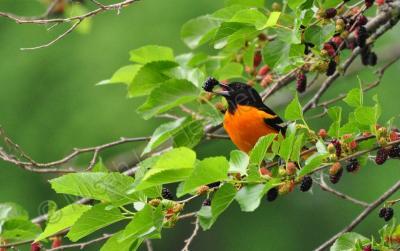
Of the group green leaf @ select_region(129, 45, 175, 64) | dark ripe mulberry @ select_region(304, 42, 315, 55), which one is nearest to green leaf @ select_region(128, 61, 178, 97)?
green leaf @ select_region(129, 45, 175, 64)

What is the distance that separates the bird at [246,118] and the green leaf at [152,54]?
39cm

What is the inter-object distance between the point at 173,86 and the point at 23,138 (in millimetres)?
10906

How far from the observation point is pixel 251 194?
9.39 feet

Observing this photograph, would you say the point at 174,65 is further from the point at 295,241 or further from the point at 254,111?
the point at 295,241

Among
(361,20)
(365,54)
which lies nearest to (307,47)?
(361,20)

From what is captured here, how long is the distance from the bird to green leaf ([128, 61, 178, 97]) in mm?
480

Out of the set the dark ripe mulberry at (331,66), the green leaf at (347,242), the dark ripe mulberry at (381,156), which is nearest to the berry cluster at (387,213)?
the green leaf at (347,242)

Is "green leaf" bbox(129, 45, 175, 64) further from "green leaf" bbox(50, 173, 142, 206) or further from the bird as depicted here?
"green leaf" bbox(50, 173, 142, 206)

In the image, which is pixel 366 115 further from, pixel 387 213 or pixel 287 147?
pixel 387 213

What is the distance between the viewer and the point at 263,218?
16.1m

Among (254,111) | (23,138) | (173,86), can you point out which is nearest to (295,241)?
(23,138)

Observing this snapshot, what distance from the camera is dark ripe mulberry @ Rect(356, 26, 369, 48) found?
392cm

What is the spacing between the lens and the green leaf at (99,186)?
301cm

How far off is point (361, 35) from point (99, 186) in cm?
149
